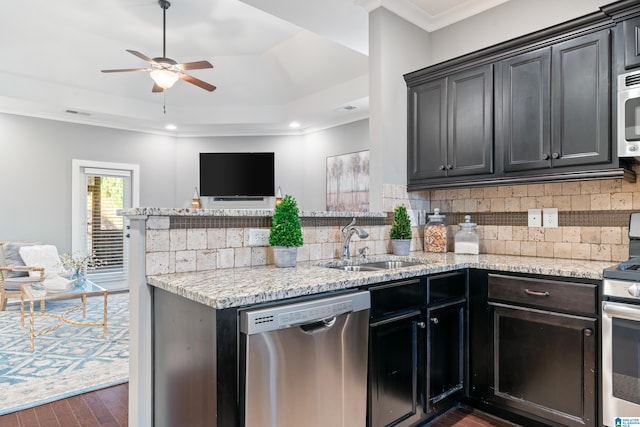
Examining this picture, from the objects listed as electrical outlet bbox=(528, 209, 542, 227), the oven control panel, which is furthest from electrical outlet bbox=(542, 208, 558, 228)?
the oven control panel

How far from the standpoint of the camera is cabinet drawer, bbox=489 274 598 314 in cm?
189

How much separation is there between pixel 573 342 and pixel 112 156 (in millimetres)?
6261

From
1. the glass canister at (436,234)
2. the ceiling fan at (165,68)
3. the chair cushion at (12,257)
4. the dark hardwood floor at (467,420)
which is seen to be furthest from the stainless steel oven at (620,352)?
the chair cushion at (12,257)

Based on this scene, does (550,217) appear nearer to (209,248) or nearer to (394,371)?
(394,371)

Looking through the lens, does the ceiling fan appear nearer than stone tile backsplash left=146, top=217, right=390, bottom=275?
No

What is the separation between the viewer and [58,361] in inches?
123

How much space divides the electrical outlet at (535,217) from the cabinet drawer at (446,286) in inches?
30.1

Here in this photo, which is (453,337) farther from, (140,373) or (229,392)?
(140,373)

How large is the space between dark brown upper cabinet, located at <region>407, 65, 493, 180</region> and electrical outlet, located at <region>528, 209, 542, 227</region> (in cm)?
45

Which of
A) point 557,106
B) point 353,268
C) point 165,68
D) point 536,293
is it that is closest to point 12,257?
point 165,68

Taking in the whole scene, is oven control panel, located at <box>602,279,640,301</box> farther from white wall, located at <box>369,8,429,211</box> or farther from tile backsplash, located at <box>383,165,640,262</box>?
white wall, located at <box>369,8,429,211</box>

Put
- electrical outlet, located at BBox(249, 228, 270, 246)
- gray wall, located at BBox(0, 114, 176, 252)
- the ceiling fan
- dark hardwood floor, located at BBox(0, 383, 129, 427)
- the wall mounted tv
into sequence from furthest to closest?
the wall mounted tv, gray wall, located at BBox(0, 114, 176, 252), the ceiling fan, dark hardwood floor, located at BBox(0, 383, 129, 427), electrical outlet, located at BBox(249, 228, 270, 246)

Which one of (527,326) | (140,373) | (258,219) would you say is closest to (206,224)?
(258,219)

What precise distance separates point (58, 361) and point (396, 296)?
2.87 m
